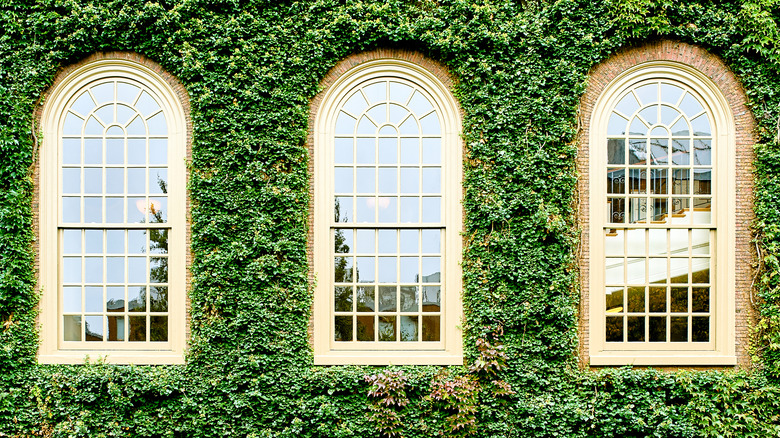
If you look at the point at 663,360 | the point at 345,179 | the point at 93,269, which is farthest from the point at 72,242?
the point at 663,360

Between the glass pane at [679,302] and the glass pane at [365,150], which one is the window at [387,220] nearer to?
the glass pane at [365,150]

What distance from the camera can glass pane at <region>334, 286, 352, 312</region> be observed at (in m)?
6.73

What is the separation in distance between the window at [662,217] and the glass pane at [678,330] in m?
0.01

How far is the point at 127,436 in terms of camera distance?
635 cm

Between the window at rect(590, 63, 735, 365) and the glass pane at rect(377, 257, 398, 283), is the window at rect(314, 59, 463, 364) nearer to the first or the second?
the glass pane at rect(377, 257, 398, 283)

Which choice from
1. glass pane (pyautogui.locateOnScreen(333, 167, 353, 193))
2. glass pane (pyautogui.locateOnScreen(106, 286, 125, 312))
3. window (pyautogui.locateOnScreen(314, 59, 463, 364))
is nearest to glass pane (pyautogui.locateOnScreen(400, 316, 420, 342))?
window (pyautogui.locateOnScreen(314, 59, 463, 364))

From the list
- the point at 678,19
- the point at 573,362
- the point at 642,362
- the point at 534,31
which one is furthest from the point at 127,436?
the point at 678,19

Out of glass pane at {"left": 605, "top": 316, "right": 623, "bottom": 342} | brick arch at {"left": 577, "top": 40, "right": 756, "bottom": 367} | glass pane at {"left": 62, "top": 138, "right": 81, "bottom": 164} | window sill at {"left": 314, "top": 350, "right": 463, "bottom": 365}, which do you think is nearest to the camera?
window sill at {"left": 314, "top": 350, "right": 463, "bottom": 365}

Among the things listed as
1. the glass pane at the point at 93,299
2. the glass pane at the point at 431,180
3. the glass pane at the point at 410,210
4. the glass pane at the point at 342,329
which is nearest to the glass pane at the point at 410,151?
the glass pane at the point at 431,180

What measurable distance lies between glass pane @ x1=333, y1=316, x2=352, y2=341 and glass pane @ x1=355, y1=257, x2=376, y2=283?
0.59 meters

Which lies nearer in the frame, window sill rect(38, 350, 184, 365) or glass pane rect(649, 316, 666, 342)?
window sill rect(38, 350, 184, 365)

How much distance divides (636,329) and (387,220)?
3.75 meters

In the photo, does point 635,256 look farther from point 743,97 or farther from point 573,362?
point 743,97

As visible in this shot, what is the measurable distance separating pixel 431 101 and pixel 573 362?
13.2 feet
